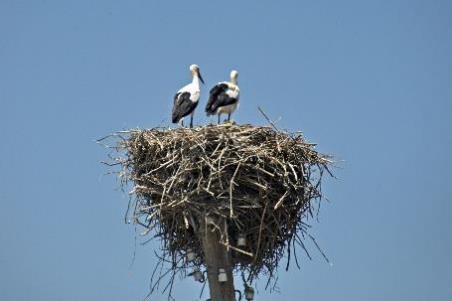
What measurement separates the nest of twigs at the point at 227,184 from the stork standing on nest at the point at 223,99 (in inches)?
45.0

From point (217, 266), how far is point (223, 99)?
216cm

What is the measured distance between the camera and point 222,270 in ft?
39.4

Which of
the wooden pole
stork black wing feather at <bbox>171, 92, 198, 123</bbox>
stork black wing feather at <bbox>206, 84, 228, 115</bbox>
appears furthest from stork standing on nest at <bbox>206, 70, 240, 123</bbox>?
the wooden pole

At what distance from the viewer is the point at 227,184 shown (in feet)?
36.9

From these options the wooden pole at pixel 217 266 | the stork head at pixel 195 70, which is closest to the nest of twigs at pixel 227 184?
the wooden pole at pixel 217 266

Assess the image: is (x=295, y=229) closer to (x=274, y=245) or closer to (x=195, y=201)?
(x=274, y=245)

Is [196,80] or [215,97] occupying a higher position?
[196,80]

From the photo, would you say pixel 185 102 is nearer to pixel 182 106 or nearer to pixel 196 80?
pixel 182 106

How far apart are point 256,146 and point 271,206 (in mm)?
736

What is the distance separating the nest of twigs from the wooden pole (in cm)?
16

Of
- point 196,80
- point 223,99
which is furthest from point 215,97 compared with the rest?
point 196,80

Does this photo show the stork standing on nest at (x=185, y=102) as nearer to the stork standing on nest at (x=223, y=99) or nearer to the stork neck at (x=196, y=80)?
the stork neck at (x=196, y=80)

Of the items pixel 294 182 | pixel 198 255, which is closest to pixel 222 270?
pixel 198 255

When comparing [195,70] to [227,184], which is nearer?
[227,184]
